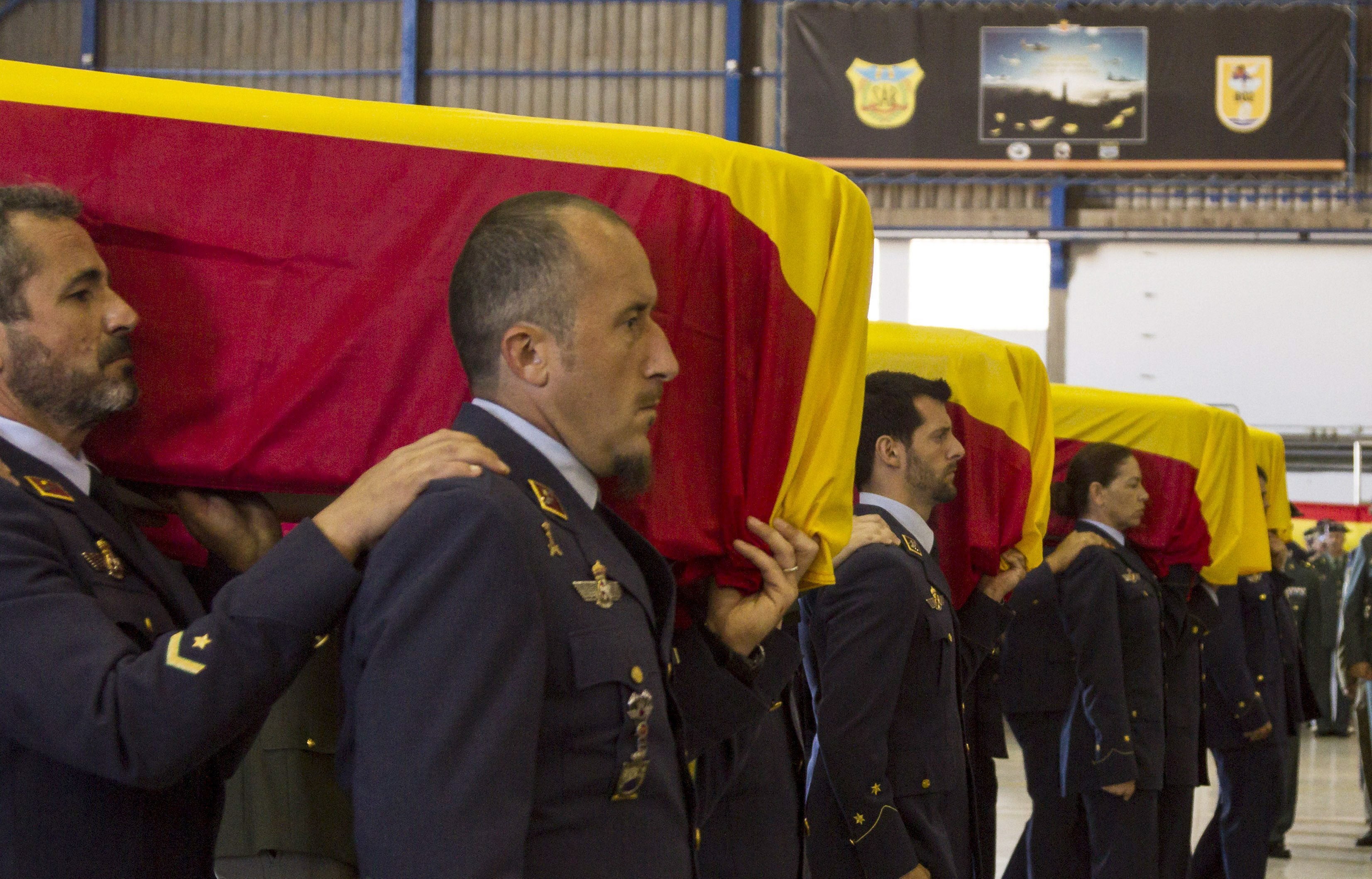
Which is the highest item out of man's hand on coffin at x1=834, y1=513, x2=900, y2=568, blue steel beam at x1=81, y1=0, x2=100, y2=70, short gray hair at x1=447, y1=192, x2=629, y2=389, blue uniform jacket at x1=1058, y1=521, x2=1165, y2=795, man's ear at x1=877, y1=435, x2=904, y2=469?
blue steel beam at x1=81, y1=0, x2=100, y2=70

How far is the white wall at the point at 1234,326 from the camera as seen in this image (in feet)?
44.9

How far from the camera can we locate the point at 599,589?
154 cm

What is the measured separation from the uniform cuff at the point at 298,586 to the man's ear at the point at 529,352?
0.31 meters

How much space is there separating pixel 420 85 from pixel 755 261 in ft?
43.9

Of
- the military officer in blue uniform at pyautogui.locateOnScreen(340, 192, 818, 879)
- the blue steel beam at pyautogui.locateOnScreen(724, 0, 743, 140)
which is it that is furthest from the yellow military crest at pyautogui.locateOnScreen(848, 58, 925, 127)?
the military officer in blue uniform at pyautogui.locateOnScreen(340, 192, 818, 879)

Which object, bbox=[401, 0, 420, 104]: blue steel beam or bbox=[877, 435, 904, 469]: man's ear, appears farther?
bbox=[401, 0, 420, 104]: blue steel beam

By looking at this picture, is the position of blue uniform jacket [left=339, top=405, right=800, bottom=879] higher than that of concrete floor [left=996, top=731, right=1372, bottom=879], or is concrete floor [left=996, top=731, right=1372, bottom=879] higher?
blue uniform jacket [left=339, top=405, right=800, bottom=879]

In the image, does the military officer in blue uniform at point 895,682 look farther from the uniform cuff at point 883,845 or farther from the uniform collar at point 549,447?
the uniform collar at point 549,447

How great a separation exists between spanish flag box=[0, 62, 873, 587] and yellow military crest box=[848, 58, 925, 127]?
40.6 ft

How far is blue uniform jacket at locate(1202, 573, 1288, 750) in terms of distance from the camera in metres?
6.23

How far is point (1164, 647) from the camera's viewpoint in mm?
5465

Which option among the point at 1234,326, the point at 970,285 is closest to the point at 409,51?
the point at 970,285

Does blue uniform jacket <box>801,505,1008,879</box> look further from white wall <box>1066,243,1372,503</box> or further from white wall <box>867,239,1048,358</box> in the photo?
white wall <box>1066,243,1372,503</box>

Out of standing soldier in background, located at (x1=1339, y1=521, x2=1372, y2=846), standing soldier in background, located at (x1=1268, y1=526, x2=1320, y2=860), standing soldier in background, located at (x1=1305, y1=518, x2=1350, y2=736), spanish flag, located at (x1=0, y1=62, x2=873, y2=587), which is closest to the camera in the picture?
spanish flag, located at (x1=0, y1=62, x2=873, y2=587)
